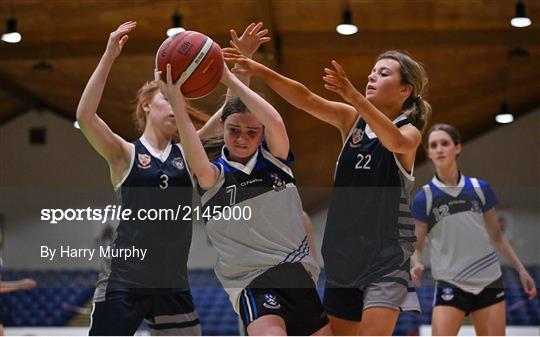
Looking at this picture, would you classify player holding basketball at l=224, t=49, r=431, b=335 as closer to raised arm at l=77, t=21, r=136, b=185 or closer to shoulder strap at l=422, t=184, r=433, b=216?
raised arm at l=77, t=21, r=136, b=185

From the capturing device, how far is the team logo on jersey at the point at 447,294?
4320 millimetres

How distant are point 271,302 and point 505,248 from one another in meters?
1.76

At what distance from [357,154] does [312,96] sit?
0.28m

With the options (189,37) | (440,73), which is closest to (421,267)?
(189,37)

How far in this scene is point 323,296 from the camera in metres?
3.21

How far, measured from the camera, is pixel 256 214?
10.4 feet

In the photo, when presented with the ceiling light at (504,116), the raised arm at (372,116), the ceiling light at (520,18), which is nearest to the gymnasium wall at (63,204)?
the raised arm at (372,116)

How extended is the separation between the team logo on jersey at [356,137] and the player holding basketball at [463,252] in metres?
1.08

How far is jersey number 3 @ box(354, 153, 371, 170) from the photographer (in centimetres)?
322

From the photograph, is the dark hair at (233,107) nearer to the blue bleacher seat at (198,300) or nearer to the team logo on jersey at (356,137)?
the team logo on jersey at (356,137)

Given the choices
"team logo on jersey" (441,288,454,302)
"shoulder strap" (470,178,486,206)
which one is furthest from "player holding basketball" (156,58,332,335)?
"shoulder strap" (470,178,486,206)

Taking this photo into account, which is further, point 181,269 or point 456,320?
point 456,320

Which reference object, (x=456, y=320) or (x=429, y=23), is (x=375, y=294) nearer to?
(x=456, y=320)

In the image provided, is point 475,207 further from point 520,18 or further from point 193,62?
point 520,18
